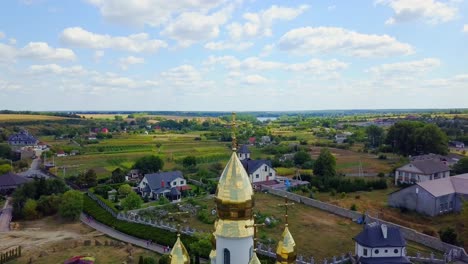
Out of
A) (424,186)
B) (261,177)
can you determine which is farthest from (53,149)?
(424,186)

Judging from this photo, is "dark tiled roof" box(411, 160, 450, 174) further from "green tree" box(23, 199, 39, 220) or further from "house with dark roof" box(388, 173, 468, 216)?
"green tree" box(23, 199, 39, 220)

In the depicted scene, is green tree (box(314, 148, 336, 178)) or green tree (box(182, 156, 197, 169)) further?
green tree (box(182, 156, 197, 169))

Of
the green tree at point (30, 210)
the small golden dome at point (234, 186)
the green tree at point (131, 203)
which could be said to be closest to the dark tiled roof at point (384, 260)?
the small golden dome at point (234, 186)

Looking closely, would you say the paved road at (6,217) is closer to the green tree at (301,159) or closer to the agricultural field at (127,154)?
the agricultural field at (127,154)

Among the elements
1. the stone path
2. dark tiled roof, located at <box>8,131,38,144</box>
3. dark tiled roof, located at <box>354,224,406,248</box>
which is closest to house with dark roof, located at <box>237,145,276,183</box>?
the stone path

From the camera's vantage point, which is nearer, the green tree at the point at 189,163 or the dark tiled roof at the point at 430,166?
the dark tiled roof at the point at 430,166

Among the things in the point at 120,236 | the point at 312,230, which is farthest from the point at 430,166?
the point at 120,236
